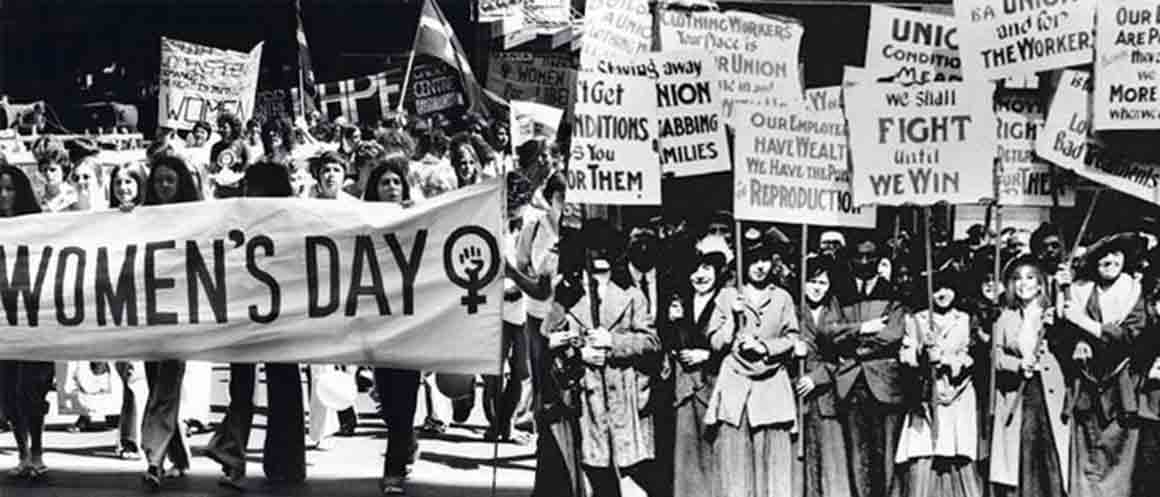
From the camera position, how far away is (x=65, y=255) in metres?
9.57

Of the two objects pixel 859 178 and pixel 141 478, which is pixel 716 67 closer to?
pixel 859 178

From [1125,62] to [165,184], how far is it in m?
4.69

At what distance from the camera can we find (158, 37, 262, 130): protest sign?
18.3 metres

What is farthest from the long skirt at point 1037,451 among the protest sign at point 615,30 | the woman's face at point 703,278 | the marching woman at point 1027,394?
the protest sign at point 615,30

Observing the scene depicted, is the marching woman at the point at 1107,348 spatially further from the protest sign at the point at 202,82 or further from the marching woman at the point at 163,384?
the protest sign at the point at 202,82

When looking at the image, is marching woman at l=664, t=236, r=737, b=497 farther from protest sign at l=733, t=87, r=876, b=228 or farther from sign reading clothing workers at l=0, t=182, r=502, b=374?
sign reading clothing workers at l=0, t=182, r=502, b=374

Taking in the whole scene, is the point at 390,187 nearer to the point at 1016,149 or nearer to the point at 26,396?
the point at 26,396

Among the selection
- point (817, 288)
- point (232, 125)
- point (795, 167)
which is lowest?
point (817, 288)

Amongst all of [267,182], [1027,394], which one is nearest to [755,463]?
[1027,394]

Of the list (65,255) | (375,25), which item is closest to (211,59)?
(65,255)

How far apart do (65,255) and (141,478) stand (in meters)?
1.34

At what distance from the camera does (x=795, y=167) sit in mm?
8531

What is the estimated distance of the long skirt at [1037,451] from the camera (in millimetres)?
8586

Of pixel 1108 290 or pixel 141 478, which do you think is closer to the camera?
pixel 1108 290
